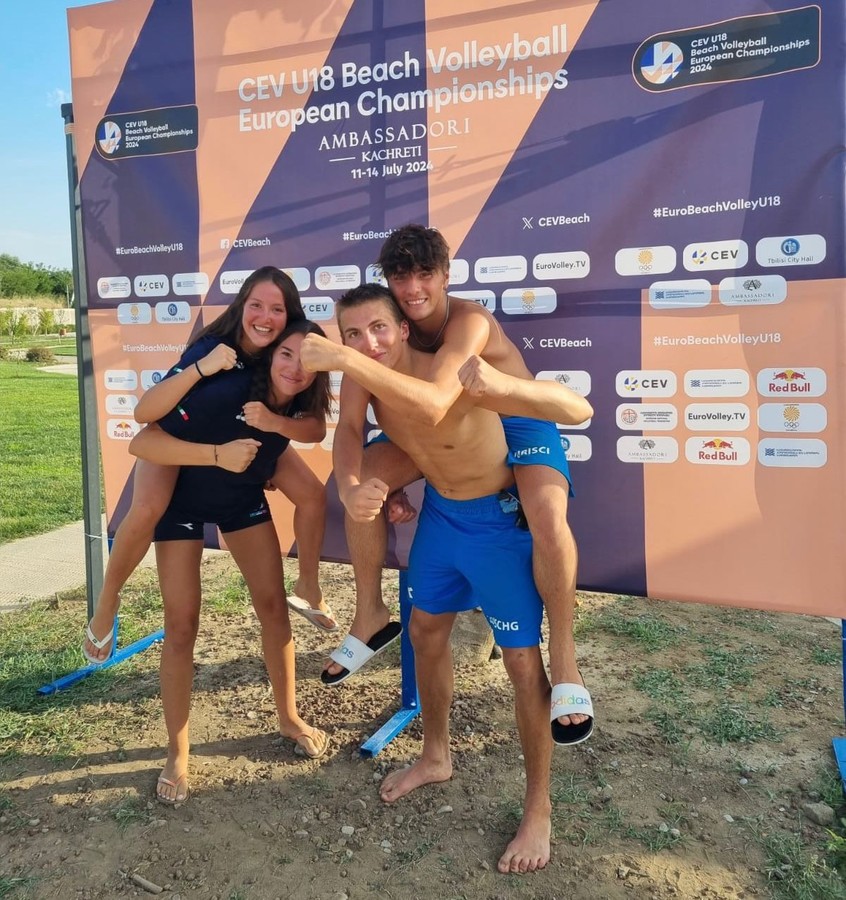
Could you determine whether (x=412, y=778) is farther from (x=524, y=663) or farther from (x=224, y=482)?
(x=224, y=482)

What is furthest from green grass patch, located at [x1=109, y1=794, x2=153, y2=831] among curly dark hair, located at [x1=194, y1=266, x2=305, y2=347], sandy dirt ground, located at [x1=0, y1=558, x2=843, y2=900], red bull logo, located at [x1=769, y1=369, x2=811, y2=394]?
red bull logo, located at [x1=769, y1=369, x2=811, y2=394]

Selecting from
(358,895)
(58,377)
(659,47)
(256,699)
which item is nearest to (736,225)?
(659,47)

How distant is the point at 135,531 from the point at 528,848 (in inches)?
75.6

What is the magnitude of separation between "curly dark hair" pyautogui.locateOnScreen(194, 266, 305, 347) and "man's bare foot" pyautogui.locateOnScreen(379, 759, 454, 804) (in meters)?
1.88

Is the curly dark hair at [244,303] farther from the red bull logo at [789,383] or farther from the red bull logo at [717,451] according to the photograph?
the red bull logo at [789,383]

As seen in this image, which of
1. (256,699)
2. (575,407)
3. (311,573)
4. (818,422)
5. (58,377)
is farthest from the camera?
(58,377)

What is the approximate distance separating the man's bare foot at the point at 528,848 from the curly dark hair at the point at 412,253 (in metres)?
2.01

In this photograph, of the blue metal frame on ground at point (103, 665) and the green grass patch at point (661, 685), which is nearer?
the green grass patch at point (661, 685)

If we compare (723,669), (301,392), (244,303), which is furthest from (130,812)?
(723,669)

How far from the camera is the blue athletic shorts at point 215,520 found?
10.3 feet

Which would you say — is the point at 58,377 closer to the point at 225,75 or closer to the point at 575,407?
the point at 225,75

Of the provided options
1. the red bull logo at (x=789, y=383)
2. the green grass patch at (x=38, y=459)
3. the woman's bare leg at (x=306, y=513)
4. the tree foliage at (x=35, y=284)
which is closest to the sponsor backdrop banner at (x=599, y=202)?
the red bull logo at (x=789, y=383)

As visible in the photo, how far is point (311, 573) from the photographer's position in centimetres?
342

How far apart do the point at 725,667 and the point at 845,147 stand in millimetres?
2544
